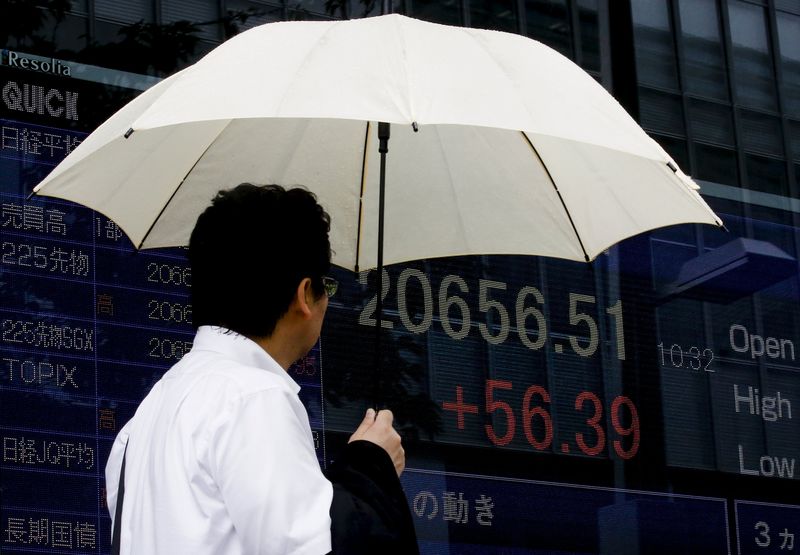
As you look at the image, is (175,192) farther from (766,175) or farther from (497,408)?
(766,175)

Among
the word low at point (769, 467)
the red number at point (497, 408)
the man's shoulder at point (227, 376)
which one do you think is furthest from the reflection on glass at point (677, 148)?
the man's shoulder at point (227, 376)

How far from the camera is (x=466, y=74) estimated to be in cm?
322

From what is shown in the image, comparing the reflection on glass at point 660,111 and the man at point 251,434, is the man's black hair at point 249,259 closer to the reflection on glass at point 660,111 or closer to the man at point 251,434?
the man at point 251,434

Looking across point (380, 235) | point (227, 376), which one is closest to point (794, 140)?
point (380, 235)

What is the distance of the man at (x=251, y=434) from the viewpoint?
8.22 ft

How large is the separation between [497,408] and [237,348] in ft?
10.4

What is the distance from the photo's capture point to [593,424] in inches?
239

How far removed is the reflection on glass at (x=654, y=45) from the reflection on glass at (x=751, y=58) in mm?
346

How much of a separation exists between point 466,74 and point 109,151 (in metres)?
0.91

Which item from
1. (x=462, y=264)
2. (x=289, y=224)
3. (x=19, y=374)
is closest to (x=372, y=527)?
(x=289, y=224)

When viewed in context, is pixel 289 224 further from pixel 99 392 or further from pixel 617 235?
pixel 99 392

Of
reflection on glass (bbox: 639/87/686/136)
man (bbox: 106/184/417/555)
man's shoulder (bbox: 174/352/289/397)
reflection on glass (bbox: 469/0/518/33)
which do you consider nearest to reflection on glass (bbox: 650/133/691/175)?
reflection on glass (bbox: 639/87/686/136)

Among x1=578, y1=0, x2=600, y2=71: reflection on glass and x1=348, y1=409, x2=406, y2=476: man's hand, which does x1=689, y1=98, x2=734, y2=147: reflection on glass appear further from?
x1=348, y1=409, x2=406, y2=476: man's hand

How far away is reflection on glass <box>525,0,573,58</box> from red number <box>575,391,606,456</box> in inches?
52.3
